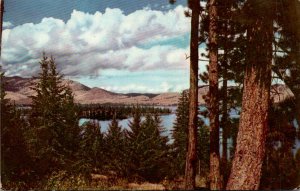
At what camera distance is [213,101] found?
38.8ft

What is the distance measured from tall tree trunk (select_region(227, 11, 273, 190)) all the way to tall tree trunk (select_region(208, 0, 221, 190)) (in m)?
3.13

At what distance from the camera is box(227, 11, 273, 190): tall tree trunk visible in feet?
26.6

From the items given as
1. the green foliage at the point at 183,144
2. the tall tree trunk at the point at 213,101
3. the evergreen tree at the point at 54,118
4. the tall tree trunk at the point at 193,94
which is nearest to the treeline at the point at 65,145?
the evergreen tree at the point at 54,118

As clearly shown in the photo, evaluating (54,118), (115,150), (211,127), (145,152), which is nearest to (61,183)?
(211,127)

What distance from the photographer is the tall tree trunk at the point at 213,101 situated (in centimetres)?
1139

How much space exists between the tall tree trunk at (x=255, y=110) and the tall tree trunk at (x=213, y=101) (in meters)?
3.13

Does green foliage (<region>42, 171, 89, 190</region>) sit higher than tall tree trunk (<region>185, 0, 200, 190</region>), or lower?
lower

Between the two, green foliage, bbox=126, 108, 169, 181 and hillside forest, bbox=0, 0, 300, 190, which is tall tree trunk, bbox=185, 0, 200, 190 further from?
green foliage, bbox=126, 108, 169, 181

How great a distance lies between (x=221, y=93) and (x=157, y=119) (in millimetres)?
14363

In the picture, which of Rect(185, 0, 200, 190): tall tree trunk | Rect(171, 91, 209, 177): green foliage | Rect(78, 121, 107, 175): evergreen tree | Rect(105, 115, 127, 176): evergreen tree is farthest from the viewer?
Rect(171, 91, 209, 177): green foliage

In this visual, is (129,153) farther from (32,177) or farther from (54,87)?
(32,177)

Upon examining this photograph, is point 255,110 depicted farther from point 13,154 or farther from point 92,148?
point 92,148

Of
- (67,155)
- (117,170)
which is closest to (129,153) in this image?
(117,170)

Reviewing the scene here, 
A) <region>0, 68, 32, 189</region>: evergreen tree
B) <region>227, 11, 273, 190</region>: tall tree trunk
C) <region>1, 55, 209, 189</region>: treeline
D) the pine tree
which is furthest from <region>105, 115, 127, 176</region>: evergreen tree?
<region>227, 11, 273, 190</region>: tall tree trunk
